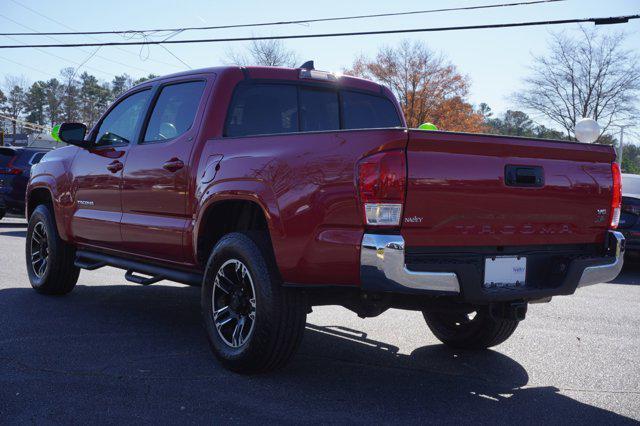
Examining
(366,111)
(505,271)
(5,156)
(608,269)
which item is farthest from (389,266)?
(5,156)

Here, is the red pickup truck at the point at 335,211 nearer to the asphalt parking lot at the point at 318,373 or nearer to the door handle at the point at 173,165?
the door handle at the point at 173,165

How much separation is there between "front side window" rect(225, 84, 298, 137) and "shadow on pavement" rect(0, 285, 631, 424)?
1584 millimetres

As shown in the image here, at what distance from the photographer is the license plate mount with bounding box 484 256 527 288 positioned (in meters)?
3.68

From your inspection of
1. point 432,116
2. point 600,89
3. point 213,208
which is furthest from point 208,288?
point 432,116

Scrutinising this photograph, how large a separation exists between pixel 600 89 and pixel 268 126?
3733 centimetres

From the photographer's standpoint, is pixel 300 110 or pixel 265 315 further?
pixel 300 110

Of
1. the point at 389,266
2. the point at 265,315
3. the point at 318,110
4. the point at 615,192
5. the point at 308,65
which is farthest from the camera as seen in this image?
the point at 308,65

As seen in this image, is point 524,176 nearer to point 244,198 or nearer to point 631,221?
point 244,198

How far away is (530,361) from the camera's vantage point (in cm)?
477

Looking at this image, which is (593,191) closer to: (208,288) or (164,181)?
(208,288)

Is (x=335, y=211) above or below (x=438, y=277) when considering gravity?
above

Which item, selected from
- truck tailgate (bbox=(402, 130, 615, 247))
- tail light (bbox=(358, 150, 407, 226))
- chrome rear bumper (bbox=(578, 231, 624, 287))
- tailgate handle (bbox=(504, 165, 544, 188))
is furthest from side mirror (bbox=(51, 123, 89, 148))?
chrome rear bumper (bbox=(578, 231, 624, 287))

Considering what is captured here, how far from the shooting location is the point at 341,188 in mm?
3508

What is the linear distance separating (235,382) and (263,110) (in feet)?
6.49
